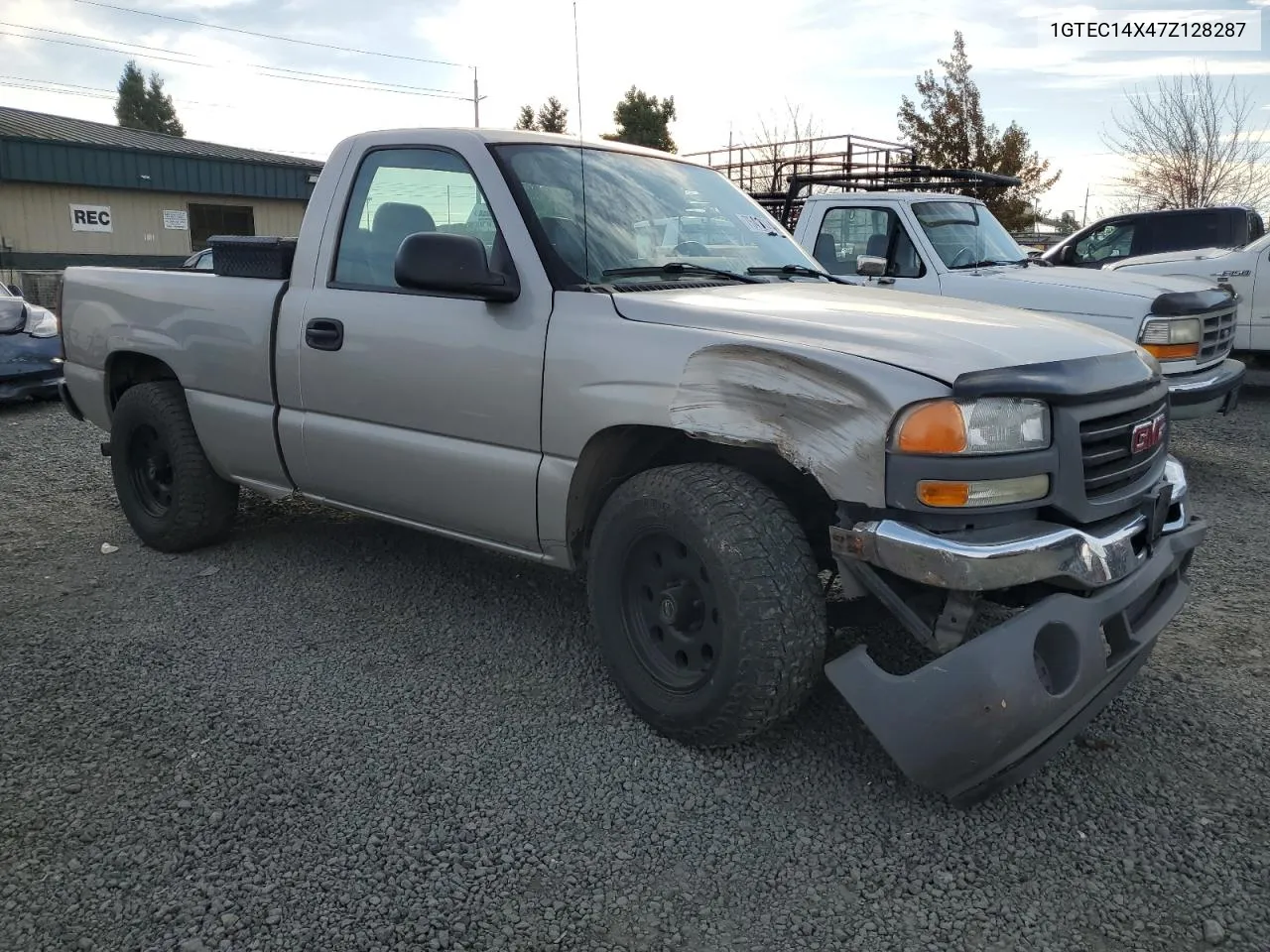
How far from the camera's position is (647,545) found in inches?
120

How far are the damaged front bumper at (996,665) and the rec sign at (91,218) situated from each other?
28.1 m

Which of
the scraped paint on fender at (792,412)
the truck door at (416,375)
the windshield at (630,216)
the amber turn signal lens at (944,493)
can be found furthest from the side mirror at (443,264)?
the amber turn signal lens at (944,493)

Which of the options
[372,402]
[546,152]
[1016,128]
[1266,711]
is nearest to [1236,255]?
[1266,711]

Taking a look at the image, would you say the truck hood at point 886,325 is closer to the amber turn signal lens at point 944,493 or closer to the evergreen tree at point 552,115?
the amber turn signal lens at point 944,493

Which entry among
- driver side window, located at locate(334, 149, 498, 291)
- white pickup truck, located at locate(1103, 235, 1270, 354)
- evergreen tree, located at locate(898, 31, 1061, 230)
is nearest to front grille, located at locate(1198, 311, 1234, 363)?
white pickup truck, located at locate(1103, 235, 1270, 354)

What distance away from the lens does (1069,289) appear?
6.92 metres

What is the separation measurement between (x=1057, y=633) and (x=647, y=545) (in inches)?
45.9

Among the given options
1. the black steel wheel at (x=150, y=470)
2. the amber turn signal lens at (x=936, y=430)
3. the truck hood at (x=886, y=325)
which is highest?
the truck hood at (x=886, y=325)

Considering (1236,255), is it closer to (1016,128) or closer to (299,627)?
(299,627)

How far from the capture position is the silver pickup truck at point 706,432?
2520 mm

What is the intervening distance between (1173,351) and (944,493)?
499cm

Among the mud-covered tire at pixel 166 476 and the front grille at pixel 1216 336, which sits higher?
the front grille at pixel 1216 336

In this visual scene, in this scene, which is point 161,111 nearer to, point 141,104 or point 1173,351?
point 141,104

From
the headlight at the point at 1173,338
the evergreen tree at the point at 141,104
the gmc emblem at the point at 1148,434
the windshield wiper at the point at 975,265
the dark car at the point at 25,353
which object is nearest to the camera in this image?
the gmc emblem at the point at 1148,434
